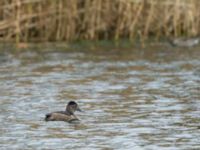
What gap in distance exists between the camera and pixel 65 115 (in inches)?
488

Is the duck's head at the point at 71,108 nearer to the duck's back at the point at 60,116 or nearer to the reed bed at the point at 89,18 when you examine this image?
the duck's back at the point at 60,116

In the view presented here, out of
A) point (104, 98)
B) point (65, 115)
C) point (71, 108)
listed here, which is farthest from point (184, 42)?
point (65, 115)

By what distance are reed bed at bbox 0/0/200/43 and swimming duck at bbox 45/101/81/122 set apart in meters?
8.86

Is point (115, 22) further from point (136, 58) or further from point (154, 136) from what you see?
point (154, 136)

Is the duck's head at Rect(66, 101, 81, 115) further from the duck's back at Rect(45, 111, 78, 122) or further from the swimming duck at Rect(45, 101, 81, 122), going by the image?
the duck's back at Rect(45, 111, 78, 122)

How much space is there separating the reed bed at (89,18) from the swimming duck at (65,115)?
29.1ft

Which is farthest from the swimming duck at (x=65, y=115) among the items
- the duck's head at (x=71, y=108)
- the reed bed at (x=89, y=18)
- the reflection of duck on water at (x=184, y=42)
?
the reed bed at (x=89, y=18)

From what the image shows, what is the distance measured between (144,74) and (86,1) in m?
4.79

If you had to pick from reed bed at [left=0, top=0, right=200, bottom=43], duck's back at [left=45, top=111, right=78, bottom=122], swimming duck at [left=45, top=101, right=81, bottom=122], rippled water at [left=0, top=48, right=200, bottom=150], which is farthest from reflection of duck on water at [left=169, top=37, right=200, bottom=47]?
duck's back at [left=45, top=111, right=78, bottom=122]

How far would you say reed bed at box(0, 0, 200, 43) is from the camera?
21516 mm

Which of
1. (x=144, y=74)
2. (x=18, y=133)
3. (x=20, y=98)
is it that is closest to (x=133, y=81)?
(x=144, y=74)

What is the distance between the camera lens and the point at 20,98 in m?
14.5

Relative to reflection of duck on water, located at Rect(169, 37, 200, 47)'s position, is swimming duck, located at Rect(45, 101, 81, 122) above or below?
below

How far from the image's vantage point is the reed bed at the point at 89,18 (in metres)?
21.5
